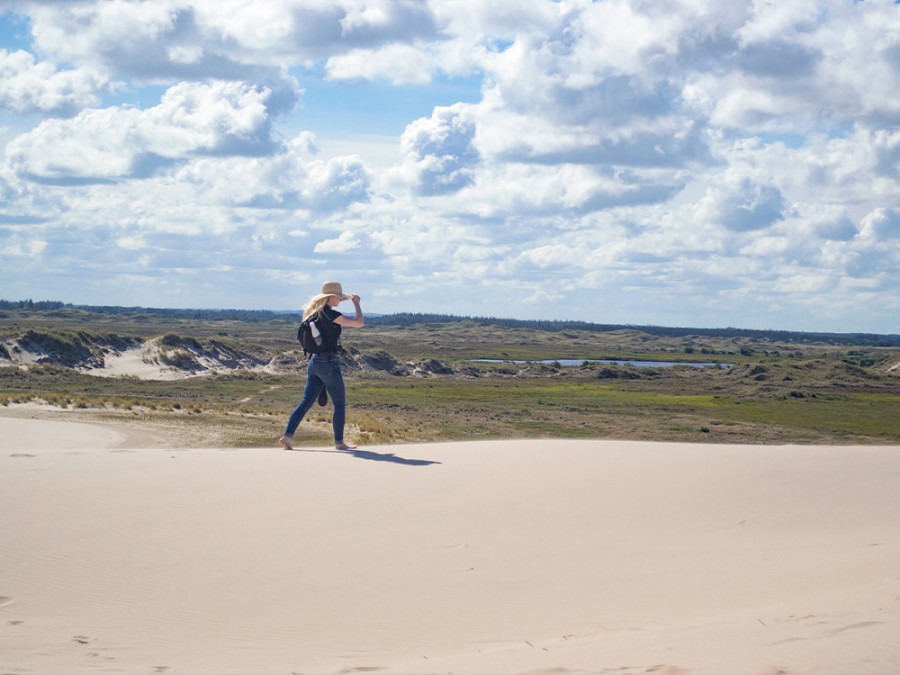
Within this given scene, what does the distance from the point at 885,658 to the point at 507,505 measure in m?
3.88

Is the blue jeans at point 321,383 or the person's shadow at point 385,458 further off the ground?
the blue jeans at point 321,383

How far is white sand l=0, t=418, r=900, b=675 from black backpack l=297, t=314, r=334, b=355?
1475mm

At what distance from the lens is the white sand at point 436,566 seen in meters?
4.27

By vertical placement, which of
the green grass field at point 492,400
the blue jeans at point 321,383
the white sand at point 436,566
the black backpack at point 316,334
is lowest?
the green grass field at point 492,400

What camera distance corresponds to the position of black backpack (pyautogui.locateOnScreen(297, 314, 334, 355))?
979 cm

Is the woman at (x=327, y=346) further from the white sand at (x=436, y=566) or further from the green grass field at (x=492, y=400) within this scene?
the green grass field at (x=492, y=400)

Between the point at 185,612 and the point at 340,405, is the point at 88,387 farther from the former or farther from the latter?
Answer: the point at 185,612

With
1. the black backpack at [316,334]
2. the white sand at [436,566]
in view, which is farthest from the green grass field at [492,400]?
the white sand at [436,566]

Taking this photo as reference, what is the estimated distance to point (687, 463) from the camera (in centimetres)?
965

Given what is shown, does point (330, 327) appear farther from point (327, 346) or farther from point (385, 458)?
point (385, 458)

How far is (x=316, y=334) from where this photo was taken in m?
9.80

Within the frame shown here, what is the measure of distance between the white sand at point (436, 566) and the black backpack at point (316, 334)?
1.47 meters

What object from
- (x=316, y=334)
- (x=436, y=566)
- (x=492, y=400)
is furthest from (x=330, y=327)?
(x=492, y=400)

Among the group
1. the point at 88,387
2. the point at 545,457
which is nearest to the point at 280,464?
the point at 545,457
